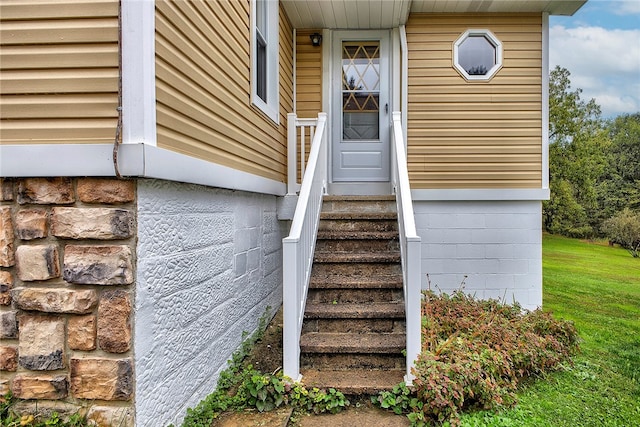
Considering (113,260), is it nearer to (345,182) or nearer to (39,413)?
(39,413)

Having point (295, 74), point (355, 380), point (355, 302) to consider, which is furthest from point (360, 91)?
point (355, 380)

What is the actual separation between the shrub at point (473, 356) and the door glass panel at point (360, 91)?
243 centimetres

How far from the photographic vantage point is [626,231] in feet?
49.0

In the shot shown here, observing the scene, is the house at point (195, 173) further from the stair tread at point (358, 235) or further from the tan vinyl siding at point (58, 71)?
the stair tread at point (358, 235)

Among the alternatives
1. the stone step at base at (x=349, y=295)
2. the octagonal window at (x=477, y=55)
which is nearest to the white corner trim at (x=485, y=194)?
the octagonal window at (x=477, y=55)

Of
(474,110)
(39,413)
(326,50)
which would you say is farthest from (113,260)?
(474,110)

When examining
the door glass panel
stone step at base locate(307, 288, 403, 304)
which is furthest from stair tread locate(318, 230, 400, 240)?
the door glass panel

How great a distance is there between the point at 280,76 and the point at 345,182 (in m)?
1.71

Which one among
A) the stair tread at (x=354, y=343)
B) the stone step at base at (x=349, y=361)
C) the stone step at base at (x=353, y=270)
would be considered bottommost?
the stone step at base at (x=349, y=361)

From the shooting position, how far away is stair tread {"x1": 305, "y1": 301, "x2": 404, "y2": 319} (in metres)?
3.44

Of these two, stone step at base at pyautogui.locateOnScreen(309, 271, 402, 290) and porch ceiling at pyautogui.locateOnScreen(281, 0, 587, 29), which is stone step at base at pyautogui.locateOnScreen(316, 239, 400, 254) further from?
porch ceiling at pyautogui.locateOnScreen(281, 0, 587, 29)

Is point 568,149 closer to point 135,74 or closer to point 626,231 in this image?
point 626,231

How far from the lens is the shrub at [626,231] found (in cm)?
1447

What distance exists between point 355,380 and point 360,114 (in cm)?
387
